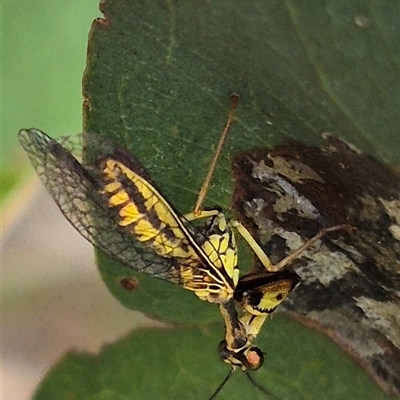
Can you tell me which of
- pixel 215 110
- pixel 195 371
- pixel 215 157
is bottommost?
pixel 195 371

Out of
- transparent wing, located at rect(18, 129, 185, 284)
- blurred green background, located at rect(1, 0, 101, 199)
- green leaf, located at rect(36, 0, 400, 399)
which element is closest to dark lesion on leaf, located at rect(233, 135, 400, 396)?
green leaf, located at rect(36, 0, 400, 399)

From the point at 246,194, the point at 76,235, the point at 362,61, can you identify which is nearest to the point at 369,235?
the point at 246,194

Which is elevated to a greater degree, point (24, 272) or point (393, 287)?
point (393, 287)

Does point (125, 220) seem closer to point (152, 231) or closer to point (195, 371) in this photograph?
point (152, 231)

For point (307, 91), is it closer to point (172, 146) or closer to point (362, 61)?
point (362, 61)

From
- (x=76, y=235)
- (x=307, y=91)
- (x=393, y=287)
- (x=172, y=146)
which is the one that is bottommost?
(x=76, y=235)

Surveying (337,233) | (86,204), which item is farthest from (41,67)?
(337,233)

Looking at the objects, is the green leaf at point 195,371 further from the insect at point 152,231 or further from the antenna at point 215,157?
the antenna at point 215,157
